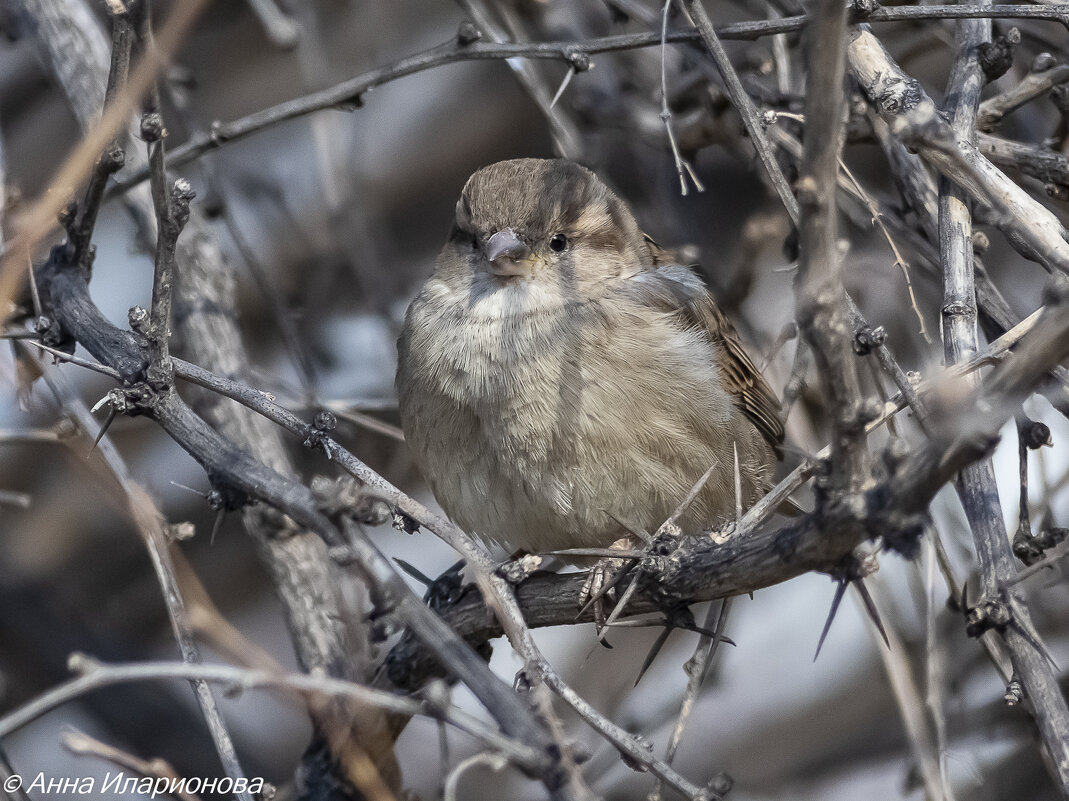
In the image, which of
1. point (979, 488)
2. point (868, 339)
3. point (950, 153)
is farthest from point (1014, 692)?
point (950, 153)

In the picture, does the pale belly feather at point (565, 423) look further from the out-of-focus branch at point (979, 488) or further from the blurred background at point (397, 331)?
the out-of-focus branch at point (979, 488)

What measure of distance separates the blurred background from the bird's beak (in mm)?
848

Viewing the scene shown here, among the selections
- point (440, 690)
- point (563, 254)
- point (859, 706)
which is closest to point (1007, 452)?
point (859, 706)

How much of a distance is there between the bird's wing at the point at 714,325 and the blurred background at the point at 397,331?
35 cm

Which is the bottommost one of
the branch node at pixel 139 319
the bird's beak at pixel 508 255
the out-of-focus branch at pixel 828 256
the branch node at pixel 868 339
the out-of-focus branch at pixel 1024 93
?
the out-of-focus branch at pixel 828 256

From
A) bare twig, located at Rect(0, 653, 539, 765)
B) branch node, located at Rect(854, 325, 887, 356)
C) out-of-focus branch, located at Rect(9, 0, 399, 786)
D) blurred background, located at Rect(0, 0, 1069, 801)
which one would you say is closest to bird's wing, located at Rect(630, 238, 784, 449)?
blurred background, located at Rect(0, 0, 1069, 801)

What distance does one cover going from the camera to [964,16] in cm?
280

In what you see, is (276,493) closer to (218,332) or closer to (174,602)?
(174,602)

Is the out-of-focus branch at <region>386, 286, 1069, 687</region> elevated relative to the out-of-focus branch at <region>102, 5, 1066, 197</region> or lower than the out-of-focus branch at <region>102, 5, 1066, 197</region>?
lower

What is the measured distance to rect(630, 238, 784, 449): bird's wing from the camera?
3787 millimetres

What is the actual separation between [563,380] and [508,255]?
1.62 feet

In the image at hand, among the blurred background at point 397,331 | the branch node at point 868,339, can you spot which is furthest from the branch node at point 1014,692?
the blurred background at point 397,331

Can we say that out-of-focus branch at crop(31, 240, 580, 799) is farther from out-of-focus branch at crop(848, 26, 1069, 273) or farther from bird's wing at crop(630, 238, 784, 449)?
bird's wing at crop(630, 238, 784, 449)

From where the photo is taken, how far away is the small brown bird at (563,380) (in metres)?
3.33
